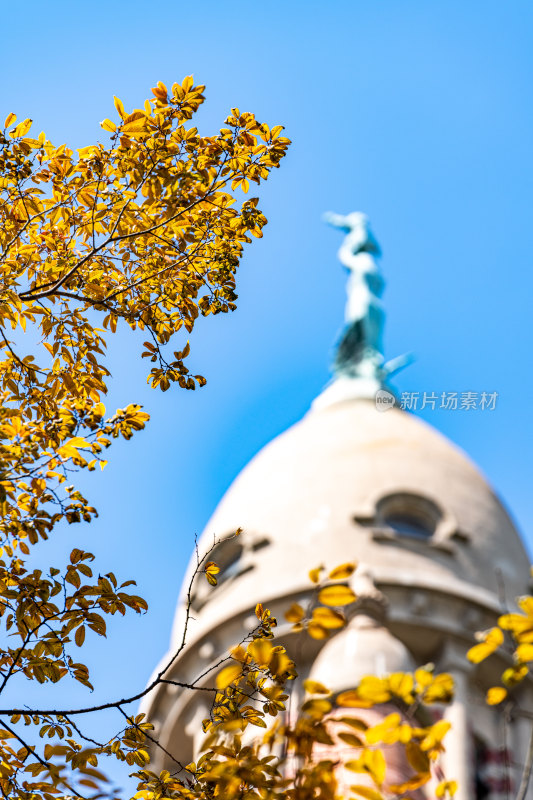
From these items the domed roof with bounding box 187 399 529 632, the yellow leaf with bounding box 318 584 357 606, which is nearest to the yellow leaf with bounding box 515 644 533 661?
the yellow leaf with bounding box 318 584 357 606

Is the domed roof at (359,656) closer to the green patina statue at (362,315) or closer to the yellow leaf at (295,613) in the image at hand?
the green patina statue at (362,315)

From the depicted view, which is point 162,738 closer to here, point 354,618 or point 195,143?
point 354,618

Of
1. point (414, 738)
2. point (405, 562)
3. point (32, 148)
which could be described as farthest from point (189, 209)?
point (405, 562)

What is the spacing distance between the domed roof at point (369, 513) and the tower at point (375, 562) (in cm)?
3

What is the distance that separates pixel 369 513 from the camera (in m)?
18.4

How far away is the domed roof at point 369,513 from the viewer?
17.9m

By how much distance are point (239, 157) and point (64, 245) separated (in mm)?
1053

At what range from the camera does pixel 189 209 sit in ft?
19.8

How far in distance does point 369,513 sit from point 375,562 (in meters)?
1.03

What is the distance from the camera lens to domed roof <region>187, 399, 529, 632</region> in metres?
17.9

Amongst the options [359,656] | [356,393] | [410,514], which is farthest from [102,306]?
[356,393]

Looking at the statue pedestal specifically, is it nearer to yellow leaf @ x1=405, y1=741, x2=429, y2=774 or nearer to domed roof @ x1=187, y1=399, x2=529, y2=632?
domed roof @ x1=187, y1=399, x2=529, y2=632

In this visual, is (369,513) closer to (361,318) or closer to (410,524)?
(410,524)

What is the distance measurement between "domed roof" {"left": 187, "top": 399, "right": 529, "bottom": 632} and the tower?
26 millimetres
